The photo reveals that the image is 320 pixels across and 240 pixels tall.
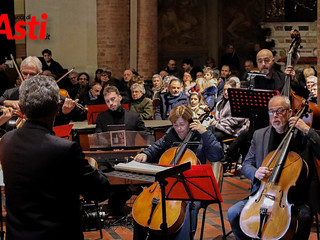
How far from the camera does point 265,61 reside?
7.09 meters

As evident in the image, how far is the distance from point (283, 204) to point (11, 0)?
15.3 metres

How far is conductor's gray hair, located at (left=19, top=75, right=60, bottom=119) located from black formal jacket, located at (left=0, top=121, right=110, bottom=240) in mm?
72

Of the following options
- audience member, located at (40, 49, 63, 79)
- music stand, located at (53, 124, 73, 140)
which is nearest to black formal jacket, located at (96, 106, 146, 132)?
music stand, located at (53, 124, 73, 140)

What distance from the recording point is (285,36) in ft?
59.1

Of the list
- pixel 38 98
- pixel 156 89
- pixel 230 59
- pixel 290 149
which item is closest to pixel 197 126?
pixel 290 149

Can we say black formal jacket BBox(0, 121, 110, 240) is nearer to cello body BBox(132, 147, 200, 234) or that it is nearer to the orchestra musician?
the orchestra musician

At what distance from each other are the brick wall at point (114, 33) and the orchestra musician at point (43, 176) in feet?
38.5

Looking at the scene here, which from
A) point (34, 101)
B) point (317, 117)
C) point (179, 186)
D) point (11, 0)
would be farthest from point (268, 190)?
point (11, 0)

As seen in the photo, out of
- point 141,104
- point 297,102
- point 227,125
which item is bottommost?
point 227,125

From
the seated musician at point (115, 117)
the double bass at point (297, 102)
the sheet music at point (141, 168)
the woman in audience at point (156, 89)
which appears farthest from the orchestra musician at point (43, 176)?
the woman in audience at point (156, 89)

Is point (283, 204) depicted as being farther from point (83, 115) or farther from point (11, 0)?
point (11, 0)

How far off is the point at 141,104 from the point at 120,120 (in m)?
2.41

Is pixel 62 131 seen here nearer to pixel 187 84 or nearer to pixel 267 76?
pixel 267 76

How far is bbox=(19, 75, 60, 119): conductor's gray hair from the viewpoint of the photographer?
3066 mm
